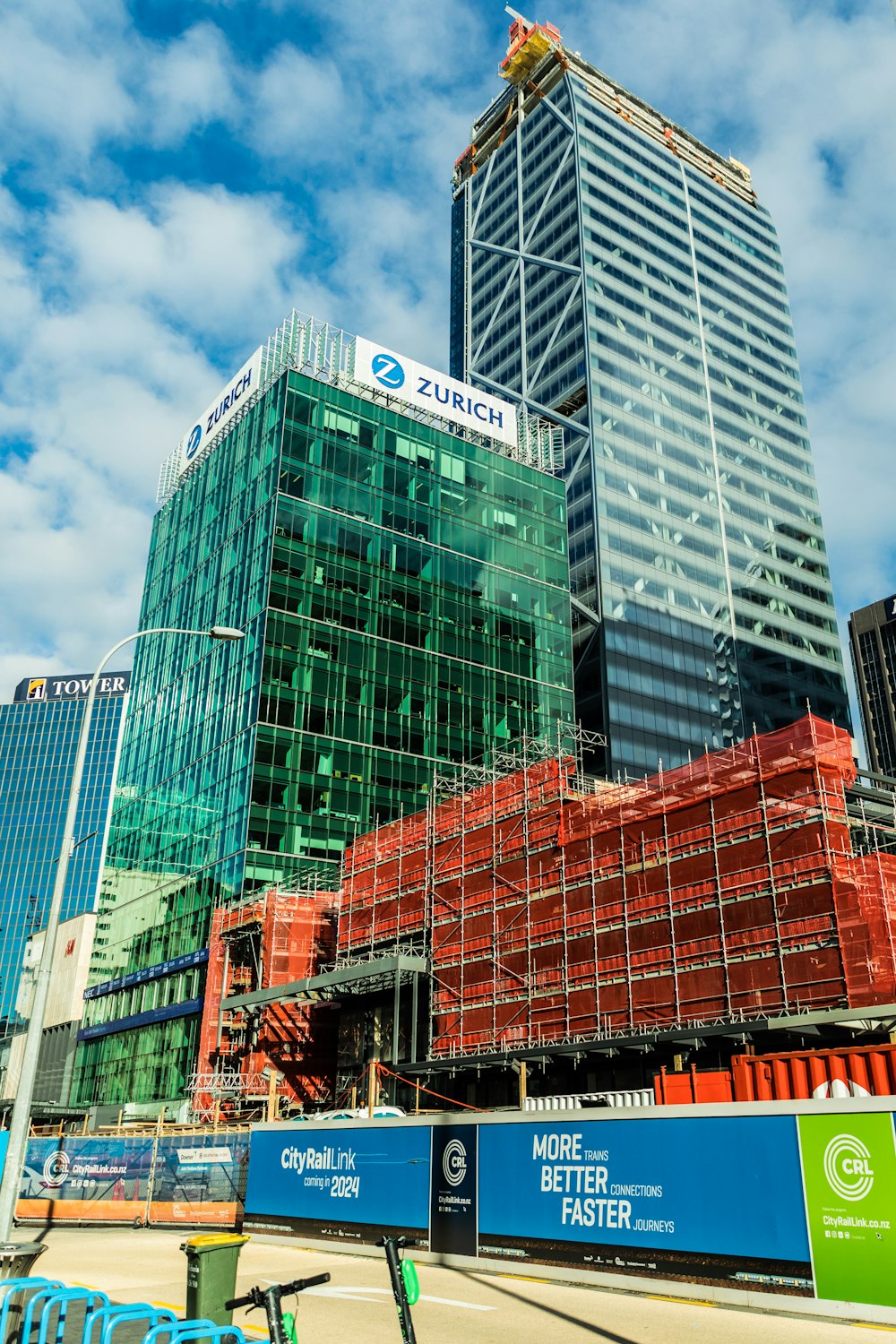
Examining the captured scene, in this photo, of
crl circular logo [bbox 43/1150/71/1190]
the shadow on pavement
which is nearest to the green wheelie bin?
the shadow on pavement

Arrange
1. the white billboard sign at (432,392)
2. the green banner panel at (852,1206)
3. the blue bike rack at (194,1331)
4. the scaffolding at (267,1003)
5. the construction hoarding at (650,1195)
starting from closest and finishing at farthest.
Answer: the blue bike rack at (194,1331) → the green banner panel at (852,1206) → the construction hoarding at (650,1195) → the scaffolding at (267,1003) → the white billboard sign at (432,392)

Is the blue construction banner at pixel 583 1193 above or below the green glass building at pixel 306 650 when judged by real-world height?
below

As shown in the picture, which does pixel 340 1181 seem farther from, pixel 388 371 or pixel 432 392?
pixel 432 392

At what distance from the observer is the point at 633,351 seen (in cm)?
11369

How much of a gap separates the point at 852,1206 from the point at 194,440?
8454 cm

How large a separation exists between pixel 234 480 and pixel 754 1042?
58.0 m

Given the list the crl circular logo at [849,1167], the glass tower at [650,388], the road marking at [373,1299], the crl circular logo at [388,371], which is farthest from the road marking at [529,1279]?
the glass tower at [650,388]

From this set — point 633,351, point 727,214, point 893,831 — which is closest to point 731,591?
point 633,351

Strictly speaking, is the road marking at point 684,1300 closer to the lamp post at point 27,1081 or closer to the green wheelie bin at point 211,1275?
the green wheelie bin at point 211,1275

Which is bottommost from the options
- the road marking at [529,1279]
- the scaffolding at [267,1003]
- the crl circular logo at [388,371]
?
the road marking at [529,1279]

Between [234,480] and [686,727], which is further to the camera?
[686,727]

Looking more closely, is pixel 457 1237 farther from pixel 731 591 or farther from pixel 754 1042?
pixel 731 591

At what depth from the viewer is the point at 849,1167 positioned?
13.9 m

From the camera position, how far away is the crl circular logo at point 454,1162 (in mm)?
20047
